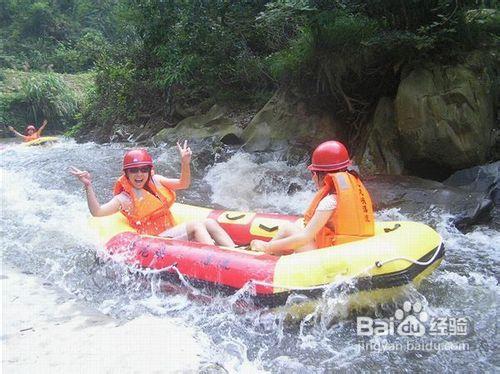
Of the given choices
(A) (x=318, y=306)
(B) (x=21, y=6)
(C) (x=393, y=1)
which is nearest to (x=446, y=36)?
(C) (x=393, y=1)

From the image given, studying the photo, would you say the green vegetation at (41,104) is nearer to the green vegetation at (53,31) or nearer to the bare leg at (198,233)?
the green vegetation at (53,31)

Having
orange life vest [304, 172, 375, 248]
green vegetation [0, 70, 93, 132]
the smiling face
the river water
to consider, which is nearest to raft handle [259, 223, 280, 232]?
orange life vest [304, 172, 375, 248]

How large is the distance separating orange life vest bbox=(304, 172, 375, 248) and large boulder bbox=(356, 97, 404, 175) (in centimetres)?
312

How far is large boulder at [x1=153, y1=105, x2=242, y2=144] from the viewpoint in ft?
30.0

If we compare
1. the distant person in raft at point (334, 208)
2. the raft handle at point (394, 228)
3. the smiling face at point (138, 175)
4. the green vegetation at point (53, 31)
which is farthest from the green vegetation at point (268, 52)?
the green vegetation at point (53, 31)

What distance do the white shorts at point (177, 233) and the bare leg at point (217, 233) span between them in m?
0.21

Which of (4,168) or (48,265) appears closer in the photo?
(48,265)

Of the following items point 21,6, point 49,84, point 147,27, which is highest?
point 21,6

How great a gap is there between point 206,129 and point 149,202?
5.30m

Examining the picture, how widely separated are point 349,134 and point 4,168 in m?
6.96

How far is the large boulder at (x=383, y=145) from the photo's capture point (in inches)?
259

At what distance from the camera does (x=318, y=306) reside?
331cm

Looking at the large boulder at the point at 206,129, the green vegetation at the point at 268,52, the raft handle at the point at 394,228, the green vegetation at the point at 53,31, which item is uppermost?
the green vegetation at the point at 53,31

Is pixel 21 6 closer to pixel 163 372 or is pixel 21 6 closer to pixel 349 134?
pixel 349 134
